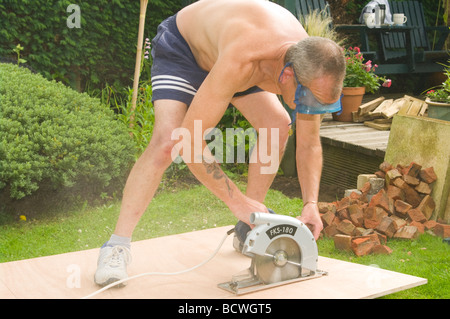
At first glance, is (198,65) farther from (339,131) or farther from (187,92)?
(339,131)

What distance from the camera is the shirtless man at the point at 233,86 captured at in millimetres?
2047

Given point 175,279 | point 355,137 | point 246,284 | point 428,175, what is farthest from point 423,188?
point 175,279

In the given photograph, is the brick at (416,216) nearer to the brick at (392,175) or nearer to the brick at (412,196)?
the brick at (412,196)

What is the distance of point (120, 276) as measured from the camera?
2.38m

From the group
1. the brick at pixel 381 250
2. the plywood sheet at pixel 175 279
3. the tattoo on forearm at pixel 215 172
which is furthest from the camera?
the brick at pixel 381 250

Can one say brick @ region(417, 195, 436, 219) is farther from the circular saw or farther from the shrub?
the shrub

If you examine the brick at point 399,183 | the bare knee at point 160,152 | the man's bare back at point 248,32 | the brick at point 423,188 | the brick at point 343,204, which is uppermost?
the man's bare back at point 248,32

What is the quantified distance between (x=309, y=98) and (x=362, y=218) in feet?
5.23

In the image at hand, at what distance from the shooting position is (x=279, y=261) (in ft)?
7.77

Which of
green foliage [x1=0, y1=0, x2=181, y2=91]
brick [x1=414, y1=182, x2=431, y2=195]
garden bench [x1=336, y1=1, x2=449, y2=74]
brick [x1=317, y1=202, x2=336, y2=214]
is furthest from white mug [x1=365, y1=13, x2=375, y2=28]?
brick [x1=317, y1=202, x2=336, y2=214]

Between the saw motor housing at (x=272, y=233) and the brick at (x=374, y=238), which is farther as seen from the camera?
the brick at (x=374, y=238)

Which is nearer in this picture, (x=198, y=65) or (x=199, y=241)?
(x=198, y=65)

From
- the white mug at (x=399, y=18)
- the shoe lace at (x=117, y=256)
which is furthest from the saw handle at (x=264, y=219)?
the white mug at (x=399, y=18)
